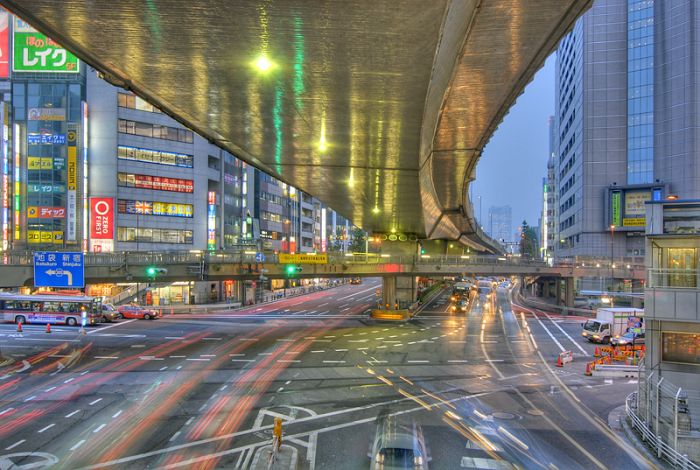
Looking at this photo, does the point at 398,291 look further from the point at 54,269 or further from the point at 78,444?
the point at 78,444

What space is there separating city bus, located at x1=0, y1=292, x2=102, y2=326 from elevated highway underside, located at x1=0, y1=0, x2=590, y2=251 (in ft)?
95.1

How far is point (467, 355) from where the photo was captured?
2948cm

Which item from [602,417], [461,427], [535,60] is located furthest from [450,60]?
[602,417]

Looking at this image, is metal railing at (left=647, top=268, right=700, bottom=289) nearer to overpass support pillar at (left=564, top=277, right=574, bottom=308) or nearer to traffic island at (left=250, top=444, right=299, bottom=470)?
traffic island at (left=250, top=444, right=299, bottom=470)

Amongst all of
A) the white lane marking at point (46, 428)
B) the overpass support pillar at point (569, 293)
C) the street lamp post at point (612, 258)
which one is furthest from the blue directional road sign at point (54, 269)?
the street lamp post at point (612, 258)

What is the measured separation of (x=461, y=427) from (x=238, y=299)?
51.8m

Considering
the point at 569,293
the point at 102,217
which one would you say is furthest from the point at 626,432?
the point at 102,217

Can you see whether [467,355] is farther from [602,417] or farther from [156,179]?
[156,179]

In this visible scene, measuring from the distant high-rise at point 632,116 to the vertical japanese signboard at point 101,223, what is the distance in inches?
2452

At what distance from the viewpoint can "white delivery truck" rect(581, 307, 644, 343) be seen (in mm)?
35812

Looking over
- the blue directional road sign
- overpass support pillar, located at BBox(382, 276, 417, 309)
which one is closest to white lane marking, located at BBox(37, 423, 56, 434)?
the blue directional road sign

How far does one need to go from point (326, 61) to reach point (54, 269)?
25.8 meters

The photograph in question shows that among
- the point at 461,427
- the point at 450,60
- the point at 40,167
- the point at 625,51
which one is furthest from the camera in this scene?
the point at 625,51

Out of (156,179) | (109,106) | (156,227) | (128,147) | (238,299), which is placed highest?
(109,106)
